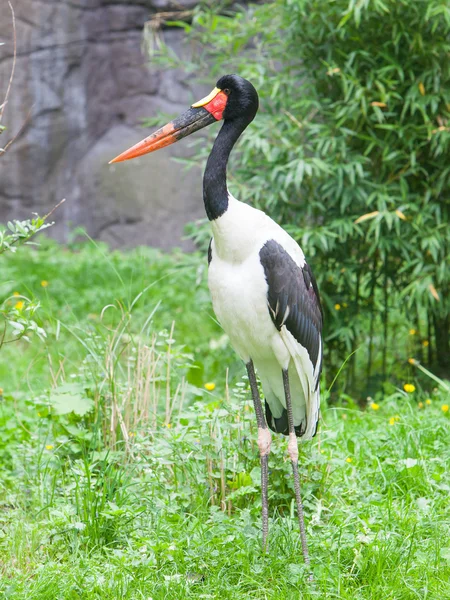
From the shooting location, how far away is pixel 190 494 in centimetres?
300

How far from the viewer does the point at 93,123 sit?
30.1ft

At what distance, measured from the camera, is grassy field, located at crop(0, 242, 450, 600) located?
250 centimetres

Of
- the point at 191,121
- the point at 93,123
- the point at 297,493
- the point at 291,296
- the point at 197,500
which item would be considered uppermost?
the point at 191,121

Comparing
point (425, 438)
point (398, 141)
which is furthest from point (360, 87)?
point (425, 438)

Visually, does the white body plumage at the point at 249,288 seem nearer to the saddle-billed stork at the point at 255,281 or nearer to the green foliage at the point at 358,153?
the saddle-billed stork at the point at 255,281

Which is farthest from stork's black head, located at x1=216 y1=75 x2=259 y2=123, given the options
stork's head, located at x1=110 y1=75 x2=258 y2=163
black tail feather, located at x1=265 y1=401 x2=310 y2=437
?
black tail feather, located at x1=265 y1=401 x2=310 y2=437

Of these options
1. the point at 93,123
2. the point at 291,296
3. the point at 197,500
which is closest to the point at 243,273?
the point at 291,296

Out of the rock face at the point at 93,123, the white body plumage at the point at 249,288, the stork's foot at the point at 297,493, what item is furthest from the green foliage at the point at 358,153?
the rock face at the point at 93,123

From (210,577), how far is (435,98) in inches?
113

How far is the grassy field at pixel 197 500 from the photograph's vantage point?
2.50 meters

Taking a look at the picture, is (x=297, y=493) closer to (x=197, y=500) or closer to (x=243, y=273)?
(x=197, y=500)

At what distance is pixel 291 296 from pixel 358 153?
2112mm

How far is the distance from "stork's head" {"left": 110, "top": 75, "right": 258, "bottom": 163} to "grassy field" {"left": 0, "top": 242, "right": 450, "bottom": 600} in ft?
1.81

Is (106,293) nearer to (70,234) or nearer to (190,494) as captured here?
(70,234)
